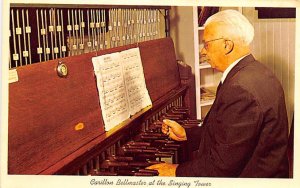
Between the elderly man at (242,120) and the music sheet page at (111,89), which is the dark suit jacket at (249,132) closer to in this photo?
the elderly man at (242,120)

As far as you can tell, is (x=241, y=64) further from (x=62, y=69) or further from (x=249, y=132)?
(x=62, y=69)

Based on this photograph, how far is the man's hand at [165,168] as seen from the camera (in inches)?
30.6

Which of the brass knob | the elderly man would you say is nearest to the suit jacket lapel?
the elderly man

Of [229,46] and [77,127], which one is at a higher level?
[229,46]

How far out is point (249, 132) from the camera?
2.54 feet

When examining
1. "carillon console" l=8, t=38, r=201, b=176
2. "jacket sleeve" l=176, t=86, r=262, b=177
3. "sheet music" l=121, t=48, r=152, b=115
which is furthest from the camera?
"sheet music" l=121, t=48, r=152, b=115

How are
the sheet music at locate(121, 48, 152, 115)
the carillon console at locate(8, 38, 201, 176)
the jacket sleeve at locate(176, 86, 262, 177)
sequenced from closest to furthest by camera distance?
the carillon console at locate(8, 38, 201, 176), the jacket sleeve at locate(176, 86, 262, 177), the sheet music at locate(121, 48, 152, 115)

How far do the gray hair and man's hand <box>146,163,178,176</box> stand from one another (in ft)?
0.96

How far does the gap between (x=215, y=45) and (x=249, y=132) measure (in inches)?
7.5

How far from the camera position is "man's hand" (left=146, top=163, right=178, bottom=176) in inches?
30.6

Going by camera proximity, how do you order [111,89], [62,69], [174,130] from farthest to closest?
[174,130], [111,89], [62,69]

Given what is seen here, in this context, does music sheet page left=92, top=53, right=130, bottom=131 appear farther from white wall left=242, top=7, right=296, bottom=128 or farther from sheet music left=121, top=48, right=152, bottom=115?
white wall left=242, top=7, right=296, bottom=128

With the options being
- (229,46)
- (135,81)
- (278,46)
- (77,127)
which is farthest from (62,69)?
(278,46)

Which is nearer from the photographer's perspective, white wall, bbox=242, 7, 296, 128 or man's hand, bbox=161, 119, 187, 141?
white wall, bbox=242, 7, 296, 128
